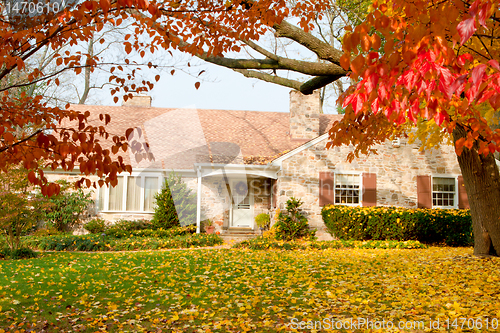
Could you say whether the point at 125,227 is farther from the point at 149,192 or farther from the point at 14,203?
the point at 14,203

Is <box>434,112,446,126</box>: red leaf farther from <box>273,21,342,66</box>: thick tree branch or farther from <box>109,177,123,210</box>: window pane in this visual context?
<box>109,177,123,210</box>: window pane

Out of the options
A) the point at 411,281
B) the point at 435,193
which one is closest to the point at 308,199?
the point at 435,193

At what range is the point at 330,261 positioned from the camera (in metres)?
8.00

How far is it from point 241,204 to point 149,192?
3.67 m

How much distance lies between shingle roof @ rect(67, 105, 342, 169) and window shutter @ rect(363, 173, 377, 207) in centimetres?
324

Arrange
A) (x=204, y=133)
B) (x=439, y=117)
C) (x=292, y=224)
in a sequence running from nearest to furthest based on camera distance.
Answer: (x=439, y=117), (x=292, y=224), (x=204, y=133)

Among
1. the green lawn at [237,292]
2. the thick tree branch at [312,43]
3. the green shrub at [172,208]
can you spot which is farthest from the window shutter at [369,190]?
the thick tree branch at [312,43]

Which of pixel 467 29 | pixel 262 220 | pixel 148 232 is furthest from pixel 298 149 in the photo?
pixel 467 29

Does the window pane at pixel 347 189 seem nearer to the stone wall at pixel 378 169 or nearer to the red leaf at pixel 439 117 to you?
the stone wall at pixel 378 169

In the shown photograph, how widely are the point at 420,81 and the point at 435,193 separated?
41.1 feet

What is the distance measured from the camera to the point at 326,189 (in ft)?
41.9

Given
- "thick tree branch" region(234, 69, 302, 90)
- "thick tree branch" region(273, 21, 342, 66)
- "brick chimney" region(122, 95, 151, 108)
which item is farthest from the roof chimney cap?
"thick tree branch" region(273, 21, 342, 66)

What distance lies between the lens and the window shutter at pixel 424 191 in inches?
507

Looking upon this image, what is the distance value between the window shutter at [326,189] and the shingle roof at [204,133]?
1861 millimetres
